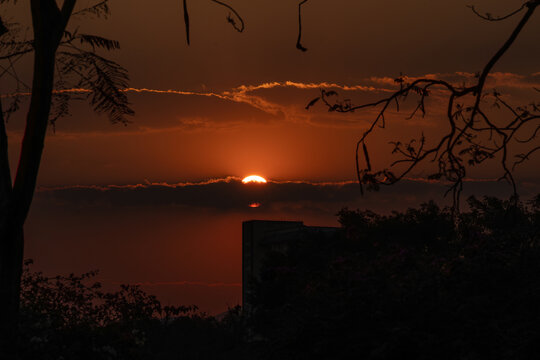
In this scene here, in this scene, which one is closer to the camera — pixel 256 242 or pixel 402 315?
pixel 402 315

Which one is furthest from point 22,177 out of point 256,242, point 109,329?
point 256,242

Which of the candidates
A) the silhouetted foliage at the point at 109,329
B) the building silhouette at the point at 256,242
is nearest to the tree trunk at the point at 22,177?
the silhouetted foliage at the point at 109,329

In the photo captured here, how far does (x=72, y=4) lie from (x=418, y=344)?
29.6 feet

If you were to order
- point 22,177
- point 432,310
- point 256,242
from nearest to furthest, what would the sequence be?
point 22,177
point 432,310
point 256,242

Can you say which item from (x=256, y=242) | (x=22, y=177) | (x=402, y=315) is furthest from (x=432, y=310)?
(x=256, y=242)

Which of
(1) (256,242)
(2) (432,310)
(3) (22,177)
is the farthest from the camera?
(1) (256,242)

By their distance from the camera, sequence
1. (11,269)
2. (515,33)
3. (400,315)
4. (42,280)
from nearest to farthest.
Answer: (515,33) < (11,269) < (400,315) < (42,280)

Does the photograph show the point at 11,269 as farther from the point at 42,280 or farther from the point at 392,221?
the point at 392,221

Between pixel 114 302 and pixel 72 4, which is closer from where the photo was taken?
pixel 72 4

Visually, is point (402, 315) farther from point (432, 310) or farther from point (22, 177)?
point (22, 177)

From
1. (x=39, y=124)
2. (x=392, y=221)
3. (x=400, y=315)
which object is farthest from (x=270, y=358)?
(x=392, y=221)

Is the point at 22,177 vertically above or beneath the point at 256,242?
above

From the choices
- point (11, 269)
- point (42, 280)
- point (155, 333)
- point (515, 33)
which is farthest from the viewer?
point (155, 333)

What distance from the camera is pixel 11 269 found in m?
12.1
